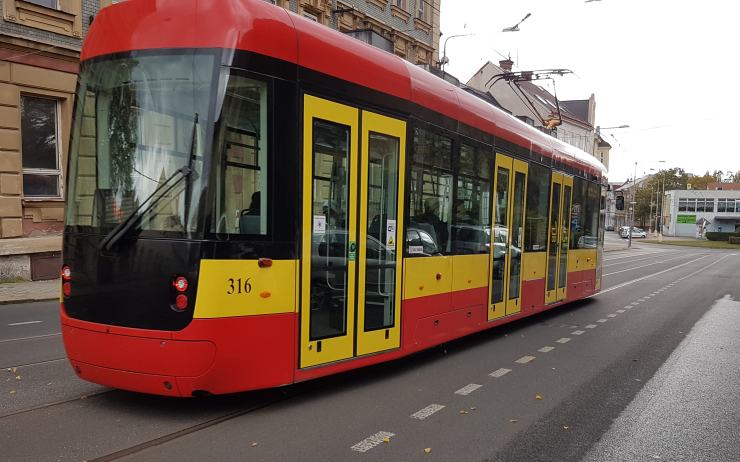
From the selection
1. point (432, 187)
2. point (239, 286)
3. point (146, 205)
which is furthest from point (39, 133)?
point (239, 286)

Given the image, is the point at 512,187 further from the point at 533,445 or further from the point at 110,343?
the point at 110,343

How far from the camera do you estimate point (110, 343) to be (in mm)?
4535

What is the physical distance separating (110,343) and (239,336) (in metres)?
0.97

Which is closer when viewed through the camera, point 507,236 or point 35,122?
point 507,236

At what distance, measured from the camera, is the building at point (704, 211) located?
97000 mm

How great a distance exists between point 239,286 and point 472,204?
3992 millimetres

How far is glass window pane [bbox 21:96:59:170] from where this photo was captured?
1459 centimetres

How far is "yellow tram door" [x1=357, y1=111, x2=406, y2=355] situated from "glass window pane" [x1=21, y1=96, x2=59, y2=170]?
12140 millimetres

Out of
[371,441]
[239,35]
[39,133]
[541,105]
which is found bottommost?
[371,441]

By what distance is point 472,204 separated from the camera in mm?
7738

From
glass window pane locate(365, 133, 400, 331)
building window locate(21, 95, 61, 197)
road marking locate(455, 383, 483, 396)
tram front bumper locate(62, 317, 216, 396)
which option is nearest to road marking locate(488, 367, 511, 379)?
road marking locate(455, 383, 483, 396)

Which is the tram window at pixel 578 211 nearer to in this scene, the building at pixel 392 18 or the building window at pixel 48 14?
the building at pixel 392 18

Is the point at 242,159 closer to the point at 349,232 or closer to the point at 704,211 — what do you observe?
the point at 349,232

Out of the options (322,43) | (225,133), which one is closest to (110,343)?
(225,133)
